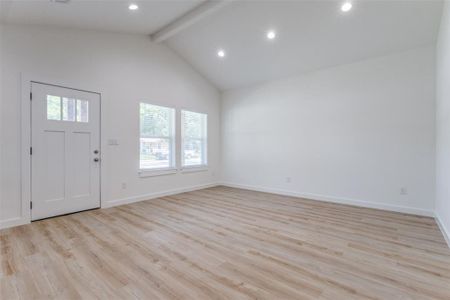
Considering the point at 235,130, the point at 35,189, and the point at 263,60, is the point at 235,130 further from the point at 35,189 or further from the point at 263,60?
the point at 35,189

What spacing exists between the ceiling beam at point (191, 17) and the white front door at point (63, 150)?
1.79 m

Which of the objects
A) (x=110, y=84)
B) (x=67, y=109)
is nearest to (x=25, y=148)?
(x=67, y=109)

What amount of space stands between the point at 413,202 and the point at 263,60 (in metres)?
3.87

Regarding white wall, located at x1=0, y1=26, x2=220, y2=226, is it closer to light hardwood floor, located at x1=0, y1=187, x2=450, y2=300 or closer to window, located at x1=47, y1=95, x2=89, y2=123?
window, located at x1=47, y1=95, x2=89, y2=123

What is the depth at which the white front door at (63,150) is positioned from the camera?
132 inches

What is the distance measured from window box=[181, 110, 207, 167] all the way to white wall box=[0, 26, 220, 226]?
10.8 inches

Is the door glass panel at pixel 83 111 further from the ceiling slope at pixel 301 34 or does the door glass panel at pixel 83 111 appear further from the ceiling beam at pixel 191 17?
the ceiling slope at pixel 301 34

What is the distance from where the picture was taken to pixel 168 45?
202 inches

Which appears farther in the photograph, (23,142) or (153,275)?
(23,142)

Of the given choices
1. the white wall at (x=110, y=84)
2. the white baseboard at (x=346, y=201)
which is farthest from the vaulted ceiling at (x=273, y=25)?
the white baseboard at (x=346, y=201)

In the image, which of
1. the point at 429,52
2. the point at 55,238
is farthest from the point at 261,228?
the point at 429,52

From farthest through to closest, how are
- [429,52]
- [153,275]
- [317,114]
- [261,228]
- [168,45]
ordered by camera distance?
[168,45]
[317,114]
[429,52]
[261,228]
[153,275]

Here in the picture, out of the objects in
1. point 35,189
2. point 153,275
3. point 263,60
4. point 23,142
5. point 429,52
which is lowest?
point 153,275

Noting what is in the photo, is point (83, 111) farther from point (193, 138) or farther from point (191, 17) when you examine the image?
point (193, 138)
